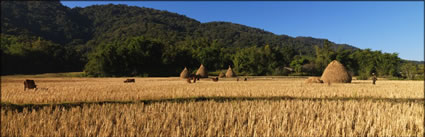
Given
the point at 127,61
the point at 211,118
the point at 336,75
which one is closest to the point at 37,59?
the point at 127,61

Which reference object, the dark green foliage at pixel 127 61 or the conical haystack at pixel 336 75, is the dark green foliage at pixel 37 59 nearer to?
the dark green foliage at pixel 127 61

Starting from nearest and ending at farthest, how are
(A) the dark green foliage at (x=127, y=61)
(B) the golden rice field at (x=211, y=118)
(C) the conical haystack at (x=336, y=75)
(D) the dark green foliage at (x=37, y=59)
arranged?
(B) the golden rice field at (x=211, y=118) < (C) the conical haystack at (x=336, y=75) < (A) the dark green foliage at (x=127, y=61) < (D) the dark green foliage at (x=37, y=59)

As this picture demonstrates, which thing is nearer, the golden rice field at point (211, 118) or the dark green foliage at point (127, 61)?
the golden rice field at point (211, 118)

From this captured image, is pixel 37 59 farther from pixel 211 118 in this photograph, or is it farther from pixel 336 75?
pixel 211 118

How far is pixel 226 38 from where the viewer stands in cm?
13238

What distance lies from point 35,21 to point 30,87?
430 ft

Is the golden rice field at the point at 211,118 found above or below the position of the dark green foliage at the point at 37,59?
below

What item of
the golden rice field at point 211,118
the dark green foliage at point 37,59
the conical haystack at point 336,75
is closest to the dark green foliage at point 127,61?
the dark green foliage at point 37,59

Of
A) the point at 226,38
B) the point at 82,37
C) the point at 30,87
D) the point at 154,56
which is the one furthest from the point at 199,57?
the point at 82,37

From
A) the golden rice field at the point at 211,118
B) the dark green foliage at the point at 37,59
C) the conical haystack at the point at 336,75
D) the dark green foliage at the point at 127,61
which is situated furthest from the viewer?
the dark green foliage at the point at 37,59

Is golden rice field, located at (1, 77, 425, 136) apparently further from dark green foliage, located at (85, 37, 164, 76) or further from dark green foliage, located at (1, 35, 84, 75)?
dark green foliage, located at (1, 35, 84, 75)

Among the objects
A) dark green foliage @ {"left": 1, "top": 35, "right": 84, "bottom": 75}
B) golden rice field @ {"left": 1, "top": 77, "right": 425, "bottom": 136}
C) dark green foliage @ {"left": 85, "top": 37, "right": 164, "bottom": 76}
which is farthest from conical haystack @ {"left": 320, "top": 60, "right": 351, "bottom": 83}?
dark green foliage @ {"left": 1, "top": 35, "right": 84, "bottom": 75}

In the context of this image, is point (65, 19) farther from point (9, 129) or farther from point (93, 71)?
point (9, 129)

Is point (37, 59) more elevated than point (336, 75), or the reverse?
point (37, 59)
